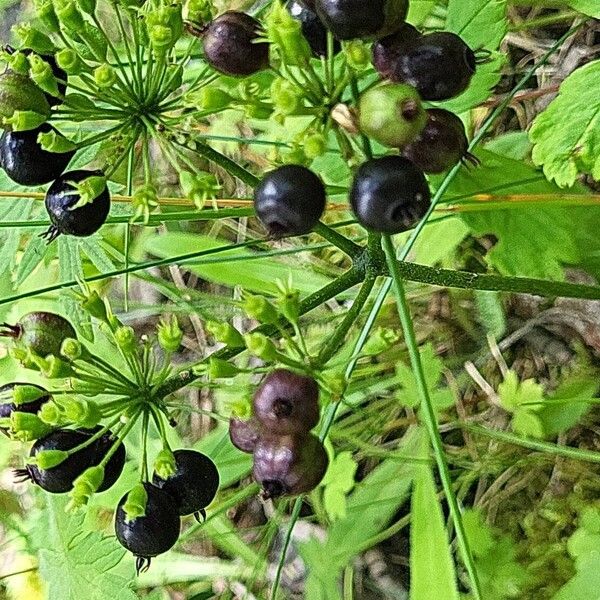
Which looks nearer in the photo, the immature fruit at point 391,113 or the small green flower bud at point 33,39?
the immature fruit at point 391,113

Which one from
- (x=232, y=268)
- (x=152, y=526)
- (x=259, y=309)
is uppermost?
(x=259, y=309)

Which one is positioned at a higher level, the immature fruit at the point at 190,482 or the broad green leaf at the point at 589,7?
the broad green leaf at the point at 589,7

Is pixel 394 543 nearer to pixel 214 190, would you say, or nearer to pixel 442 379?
pixel 442 379

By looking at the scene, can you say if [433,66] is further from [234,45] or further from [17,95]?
[17,95]

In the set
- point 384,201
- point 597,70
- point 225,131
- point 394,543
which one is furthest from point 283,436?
point 225,131

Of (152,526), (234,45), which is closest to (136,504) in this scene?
(152,526)

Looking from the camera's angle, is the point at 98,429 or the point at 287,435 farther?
the point at 98,429

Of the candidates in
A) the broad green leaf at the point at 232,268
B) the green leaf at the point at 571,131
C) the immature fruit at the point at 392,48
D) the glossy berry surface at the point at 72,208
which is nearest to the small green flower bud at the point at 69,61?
the glossy berry surface at the point at 72,208

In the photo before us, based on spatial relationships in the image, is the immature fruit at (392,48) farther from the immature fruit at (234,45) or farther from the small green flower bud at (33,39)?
the small green flower bud at (33,39)

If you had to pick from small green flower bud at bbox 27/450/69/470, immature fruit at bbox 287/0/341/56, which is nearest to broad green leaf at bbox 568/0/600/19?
immature fruit at bbox 287/0/341/56
